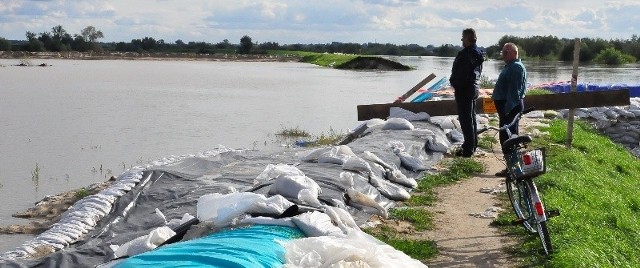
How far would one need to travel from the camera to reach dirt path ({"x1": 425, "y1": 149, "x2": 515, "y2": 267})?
6562 mm

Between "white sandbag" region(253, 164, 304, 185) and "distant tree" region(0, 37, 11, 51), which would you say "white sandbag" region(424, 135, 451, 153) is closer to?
"white sandbag" region(253, 164, 304, 185)

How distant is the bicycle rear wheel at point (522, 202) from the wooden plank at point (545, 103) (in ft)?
21.7

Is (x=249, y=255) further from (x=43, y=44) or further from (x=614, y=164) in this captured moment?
(x=43, y=44)

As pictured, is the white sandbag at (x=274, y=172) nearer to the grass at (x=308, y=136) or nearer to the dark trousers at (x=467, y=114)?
the dark trousers at (x=467, y=114)

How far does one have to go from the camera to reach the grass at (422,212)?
6.70 metres

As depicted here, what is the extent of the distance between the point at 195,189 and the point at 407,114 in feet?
20.1

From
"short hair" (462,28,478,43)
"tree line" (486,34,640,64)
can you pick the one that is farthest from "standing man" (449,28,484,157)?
"tree line" (486,34,640,64)

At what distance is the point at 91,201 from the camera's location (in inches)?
346

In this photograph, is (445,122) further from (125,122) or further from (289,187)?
(125,122)

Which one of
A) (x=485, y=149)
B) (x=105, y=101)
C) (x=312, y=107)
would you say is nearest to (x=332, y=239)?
(x=485, y=149)

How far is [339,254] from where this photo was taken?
4914 mm

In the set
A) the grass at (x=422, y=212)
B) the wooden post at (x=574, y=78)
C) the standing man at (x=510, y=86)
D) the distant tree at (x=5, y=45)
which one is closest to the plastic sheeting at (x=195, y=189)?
the grass at (x=422, y=212)

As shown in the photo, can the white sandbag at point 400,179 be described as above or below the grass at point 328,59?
above

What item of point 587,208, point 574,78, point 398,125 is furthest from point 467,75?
point 574,78
